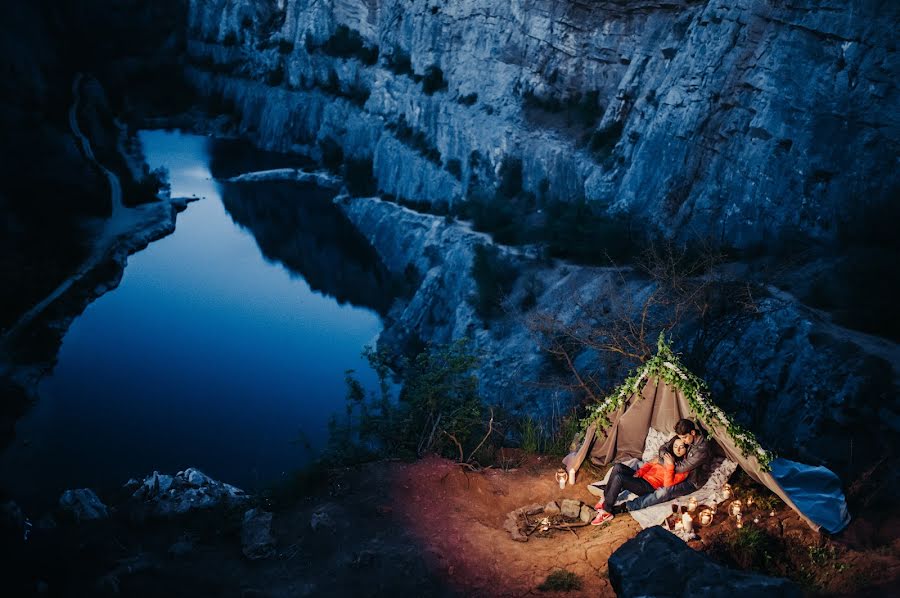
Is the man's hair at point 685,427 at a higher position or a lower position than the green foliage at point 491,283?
higher

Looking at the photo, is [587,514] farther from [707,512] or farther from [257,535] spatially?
[257,535]

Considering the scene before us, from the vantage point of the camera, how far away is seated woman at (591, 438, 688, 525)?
8.54 m

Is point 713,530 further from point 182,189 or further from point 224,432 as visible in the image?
point 182,189

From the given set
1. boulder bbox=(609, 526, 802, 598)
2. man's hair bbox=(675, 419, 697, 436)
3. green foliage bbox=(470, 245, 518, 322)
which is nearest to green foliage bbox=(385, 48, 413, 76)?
green foliage bbox=(470, 245, 518, 322)

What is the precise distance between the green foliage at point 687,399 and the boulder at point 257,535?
4.85m

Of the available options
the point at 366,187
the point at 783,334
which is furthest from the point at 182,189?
the point at 783,334

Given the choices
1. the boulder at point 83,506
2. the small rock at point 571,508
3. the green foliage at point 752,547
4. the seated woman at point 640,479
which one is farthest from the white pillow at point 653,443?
the boulder at point 83,506

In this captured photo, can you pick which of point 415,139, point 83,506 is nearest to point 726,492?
point 83,506

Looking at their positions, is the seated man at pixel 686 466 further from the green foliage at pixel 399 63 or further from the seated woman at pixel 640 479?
the green foliage at pixel 399 63

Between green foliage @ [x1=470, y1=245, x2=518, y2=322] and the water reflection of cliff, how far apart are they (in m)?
7.88

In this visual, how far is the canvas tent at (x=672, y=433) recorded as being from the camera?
298 inches

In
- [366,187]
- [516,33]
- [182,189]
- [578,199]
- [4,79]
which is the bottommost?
[182,189]

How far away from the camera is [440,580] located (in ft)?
26.9

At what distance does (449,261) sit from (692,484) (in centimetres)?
1866
